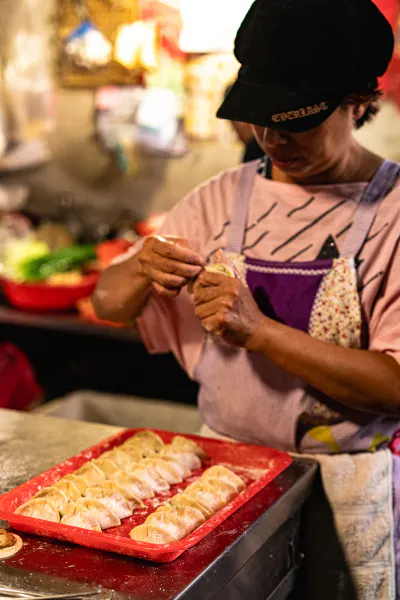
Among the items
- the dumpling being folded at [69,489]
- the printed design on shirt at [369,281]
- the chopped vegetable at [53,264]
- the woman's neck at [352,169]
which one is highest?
the woman's neck at [352,169]

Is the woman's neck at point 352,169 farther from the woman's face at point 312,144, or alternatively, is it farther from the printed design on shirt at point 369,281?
the printed design on shirt at point 369,281

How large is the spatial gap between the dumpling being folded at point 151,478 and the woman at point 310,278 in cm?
31

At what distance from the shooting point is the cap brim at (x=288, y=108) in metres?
1.75

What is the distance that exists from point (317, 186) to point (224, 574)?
3.28 ft

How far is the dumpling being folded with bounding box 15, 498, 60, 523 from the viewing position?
153 centimetres

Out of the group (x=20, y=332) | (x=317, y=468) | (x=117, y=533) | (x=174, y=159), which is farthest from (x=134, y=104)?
(x=117, y=533)

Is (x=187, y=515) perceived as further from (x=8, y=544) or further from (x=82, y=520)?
(x=8, y=544)

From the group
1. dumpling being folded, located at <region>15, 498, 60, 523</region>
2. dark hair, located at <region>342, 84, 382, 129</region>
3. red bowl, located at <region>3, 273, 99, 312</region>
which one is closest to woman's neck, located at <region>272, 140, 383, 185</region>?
dark hair, located at <region>342, 84, 382, 129</region>

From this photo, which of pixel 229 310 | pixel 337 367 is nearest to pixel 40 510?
pixel 229 310

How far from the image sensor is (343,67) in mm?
1766

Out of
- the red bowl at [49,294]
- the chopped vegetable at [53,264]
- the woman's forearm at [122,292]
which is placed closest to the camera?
the woman's forearm at [122,292]

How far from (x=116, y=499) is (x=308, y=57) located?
1029 mm

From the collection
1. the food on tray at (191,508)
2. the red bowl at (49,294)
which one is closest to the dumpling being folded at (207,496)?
the food on tray at (191,508)

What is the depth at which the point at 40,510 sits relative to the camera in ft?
5.05
